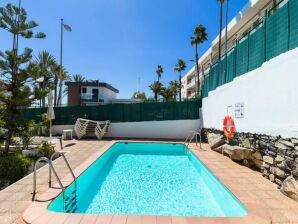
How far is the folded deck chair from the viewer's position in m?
13.2

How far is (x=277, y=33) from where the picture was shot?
5.76 m

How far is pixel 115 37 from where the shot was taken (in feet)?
58.9

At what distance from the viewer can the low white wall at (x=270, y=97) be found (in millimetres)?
4934

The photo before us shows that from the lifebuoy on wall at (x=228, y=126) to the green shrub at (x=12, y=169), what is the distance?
24.3ft

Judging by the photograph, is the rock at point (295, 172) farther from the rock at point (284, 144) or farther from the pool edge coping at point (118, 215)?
the pool edge coping at point (118, 215)

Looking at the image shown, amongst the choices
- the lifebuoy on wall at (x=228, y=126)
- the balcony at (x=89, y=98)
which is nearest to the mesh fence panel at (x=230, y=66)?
the lifebuoy on wall at (x=228, y=126)

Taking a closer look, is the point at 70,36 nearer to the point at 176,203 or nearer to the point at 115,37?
the point at 115,37

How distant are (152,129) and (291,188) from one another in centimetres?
1041

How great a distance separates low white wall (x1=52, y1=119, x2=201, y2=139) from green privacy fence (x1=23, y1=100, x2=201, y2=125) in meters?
0.27

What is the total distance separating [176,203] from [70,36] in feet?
A: 67.8

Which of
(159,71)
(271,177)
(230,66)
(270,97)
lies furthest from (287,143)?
(159,71)

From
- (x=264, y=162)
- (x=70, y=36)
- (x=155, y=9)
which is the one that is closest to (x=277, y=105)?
(x=264, y=162)

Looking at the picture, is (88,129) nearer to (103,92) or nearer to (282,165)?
(282,165)

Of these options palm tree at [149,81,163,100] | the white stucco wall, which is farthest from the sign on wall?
palm tree at [149,81,163,100]
